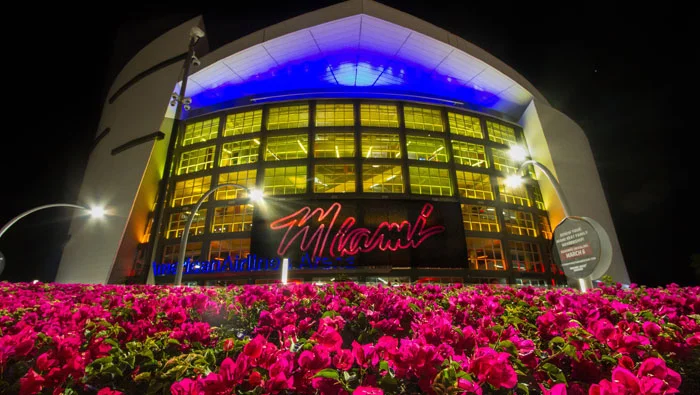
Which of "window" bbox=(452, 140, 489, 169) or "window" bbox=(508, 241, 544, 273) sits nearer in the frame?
"window" bbox=(508, 241, 544, 273)

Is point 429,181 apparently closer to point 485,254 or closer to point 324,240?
point 485,254

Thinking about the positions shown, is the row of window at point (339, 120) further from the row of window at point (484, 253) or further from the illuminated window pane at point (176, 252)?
the row of window at point (484, 253)

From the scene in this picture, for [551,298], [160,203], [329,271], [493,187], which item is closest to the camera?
[551,298]

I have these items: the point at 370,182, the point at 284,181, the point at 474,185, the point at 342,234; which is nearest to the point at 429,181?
the point at 474,185

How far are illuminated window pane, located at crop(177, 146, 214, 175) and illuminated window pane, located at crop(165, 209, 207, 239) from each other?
5.36 metres

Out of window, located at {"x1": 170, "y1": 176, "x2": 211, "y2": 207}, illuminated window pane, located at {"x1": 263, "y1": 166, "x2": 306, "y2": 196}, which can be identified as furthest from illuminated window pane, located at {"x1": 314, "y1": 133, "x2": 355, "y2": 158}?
window, located at {"x1": 170, "y1": 176, "x2": 211, "y2": 207}

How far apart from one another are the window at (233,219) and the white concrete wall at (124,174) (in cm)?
865

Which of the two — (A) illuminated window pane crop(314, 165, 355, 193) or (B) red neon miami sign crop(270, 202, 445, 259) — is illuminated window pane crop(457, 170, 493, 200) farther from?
(A) illuminated window pane crop(314, 165, 355, 193)

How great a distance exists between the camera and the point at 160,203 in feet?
37.0

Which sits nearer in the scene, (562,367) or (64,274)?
(562,367)

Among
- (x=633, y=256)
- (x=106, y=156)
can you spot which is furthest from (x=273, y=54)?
(x=633, y=256)

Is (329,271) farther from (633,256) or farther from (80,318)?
(633,256)

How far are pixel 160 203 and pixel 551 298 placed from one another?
1201cm

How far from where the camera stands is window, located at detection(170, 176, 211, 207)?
35094 mm
